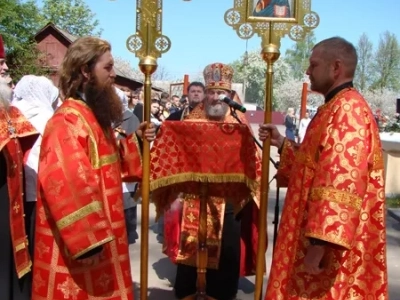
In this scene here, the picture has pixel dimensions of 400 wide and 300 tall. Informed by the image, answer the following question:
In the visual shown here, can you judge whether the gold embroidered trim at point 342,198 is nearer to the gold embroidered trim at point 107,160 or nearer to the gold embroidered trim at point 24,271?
the gold embroidered trim at point 107,160

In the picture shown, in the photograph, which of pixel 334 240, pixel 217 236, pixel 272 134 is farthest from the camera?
pixel 217 236

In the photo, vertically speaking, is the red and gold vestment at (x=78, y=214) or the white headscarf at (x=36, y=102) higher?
the white headscarf at (x=36, y=102)

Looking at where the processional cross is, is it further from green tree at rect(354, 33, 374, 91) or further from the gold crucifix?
green tree at rect(354, 33, 374, 91)

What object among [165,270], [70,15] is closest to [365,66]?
[70,15]

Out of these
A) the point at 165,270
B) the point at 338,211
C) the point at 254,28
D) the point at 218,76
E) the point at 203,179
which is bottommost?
the point at 165,270

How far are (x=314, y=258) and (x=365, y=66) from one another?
54209 millimetres

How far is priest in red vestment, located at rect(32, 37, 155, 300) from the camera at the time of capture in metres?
2.75

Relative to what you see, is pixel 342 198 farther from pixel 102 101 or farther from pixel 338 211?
pixel 102 101

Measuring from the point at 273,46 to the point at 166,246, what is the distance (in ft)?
6.94

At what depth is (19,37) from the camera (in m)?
27.4

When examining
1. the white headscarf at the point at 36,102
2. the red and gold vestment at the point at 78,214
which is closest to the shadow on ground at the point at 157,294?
the white headscarf at the point at 36,102

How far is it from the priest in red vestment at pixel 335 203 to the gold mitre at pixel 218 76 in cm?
176

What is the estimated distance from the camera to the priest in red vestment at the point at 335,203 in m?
2.60

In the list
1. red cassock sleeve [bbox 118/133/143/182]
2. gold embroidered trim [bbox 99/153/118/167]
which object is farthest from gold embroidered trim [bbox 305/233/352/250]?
red cassock sleeve [bbox 118/133/143/182]
